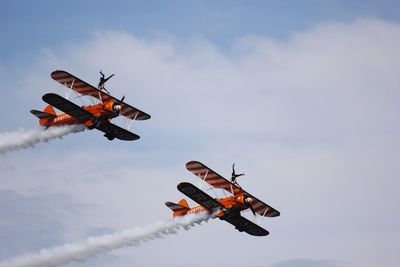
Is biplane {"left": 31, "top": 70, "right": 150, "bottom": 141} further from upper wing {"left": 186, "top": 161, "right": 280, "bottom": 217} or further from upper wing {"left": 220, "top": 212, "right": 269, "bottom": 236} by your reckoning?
upper wing {"left": 220, "top": 212, "right": 269, "bottom": 236}

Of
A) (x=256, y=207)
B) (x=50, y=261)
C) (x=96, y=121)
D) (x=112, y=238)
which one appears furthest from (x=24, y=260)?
(x=256, y=207)

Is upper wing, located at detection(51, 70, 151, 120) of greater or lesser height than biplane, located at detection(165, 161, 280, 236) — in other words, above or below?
above

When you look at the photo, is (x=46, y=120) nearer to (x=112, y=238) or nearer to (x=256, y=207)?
(x=112, y=238)

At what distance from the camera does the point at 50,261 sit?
6781 cm

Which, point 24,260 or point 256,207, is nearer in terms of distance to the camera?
point 24,260

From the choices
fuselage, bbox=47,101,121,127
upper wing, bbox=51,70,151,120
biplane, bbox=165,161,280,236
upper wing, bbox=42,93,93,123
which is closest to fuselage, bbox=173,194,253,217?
biplane, bbox=165,161,280,236

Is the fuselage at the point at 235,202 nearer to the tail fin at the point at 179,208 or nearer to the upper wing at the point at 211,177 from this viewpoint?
the upper wing at the point at 211,177

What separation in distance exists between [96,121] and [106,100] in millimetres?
2150

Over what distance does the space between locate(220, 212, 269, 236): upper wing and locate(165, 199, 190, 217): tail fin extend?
3623mm

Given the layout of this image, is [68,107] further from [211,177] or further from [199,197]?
[211,177]

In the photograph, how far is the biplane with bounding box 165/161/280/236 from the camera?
6538 centimetres

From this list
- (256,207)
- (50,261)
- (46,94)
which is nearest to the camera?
(46,94)

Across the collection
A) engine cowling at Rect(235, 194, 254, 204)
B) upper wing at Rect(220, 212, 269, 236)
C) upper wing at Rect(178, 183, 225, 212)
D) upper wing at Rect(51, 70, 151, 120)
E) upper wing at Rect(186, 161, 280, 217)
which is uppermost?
upper wing at Rect(51, 70, 151, 120)

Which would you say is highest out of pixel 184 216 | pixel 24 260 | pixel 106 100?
pixel 106 100
